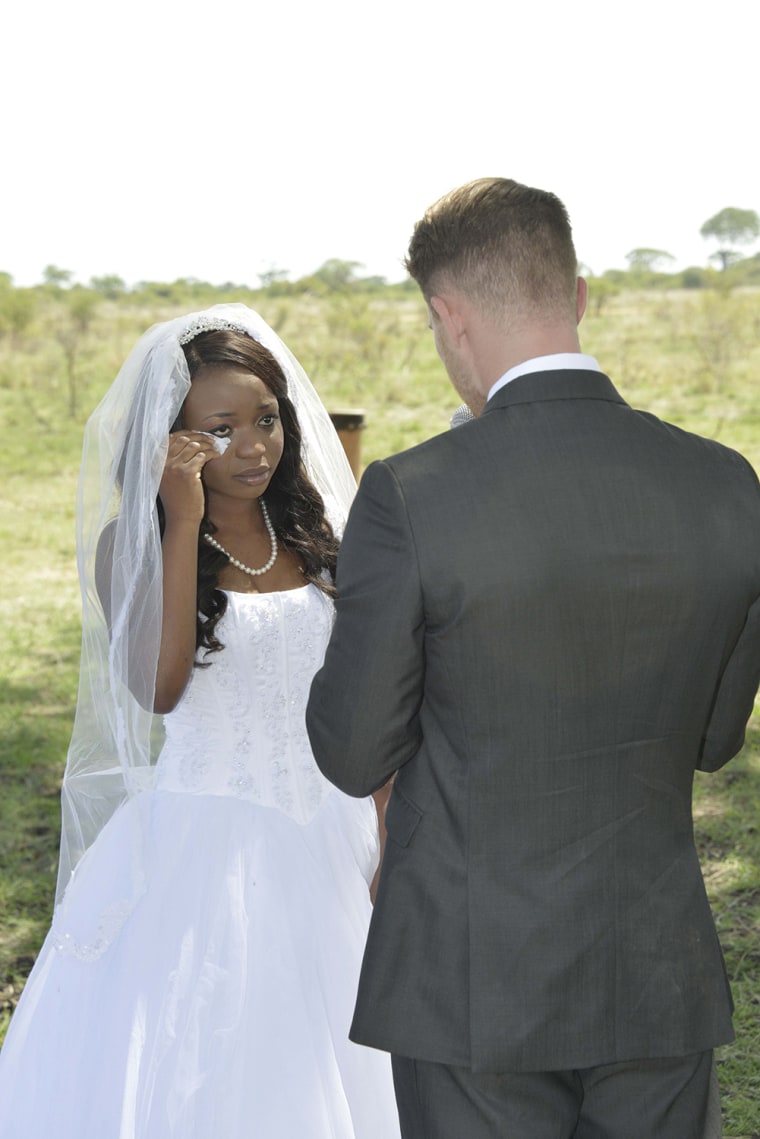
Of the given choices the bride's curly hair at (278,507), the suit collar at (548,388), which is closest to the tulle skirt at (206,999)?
the bride's curly hair at (278,507)

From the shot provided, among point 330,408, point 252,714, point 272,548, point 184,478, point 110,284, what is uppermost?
point 110,284

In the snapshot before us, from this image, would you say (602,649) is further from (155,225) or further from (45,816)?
(155,225)

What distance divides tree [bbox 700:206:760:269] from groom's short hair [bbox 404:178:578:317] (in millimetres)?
36404

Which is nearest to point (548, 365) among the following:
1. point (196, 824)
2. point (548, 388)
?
point (548, 388)

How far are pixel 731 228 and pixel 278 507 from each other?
3722 centimetres

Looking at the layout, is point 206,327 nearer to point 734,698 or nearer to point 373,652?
point 373,652

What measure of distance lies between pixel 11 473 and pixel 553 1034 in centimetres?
1514

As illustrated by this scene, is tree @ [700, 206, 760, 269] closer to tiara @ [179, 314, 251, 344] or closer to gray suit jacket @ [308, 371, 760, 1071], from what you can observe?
tiara @ [179, 314, 251, 344]

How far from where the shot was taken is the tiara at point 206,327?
2984 millimetres

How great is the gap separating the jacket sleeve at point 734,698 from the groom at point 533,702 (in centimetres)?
1

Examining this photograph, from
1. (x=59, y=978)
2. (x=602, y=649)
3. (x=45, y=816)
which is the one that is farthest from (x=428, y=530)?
(x=45, y=816)

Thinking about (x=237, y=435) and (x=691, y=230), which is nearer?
(x=237, y=435)

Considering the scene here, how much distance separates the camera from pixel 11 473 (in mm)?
16016

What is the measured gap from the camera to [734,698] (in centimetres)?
210
